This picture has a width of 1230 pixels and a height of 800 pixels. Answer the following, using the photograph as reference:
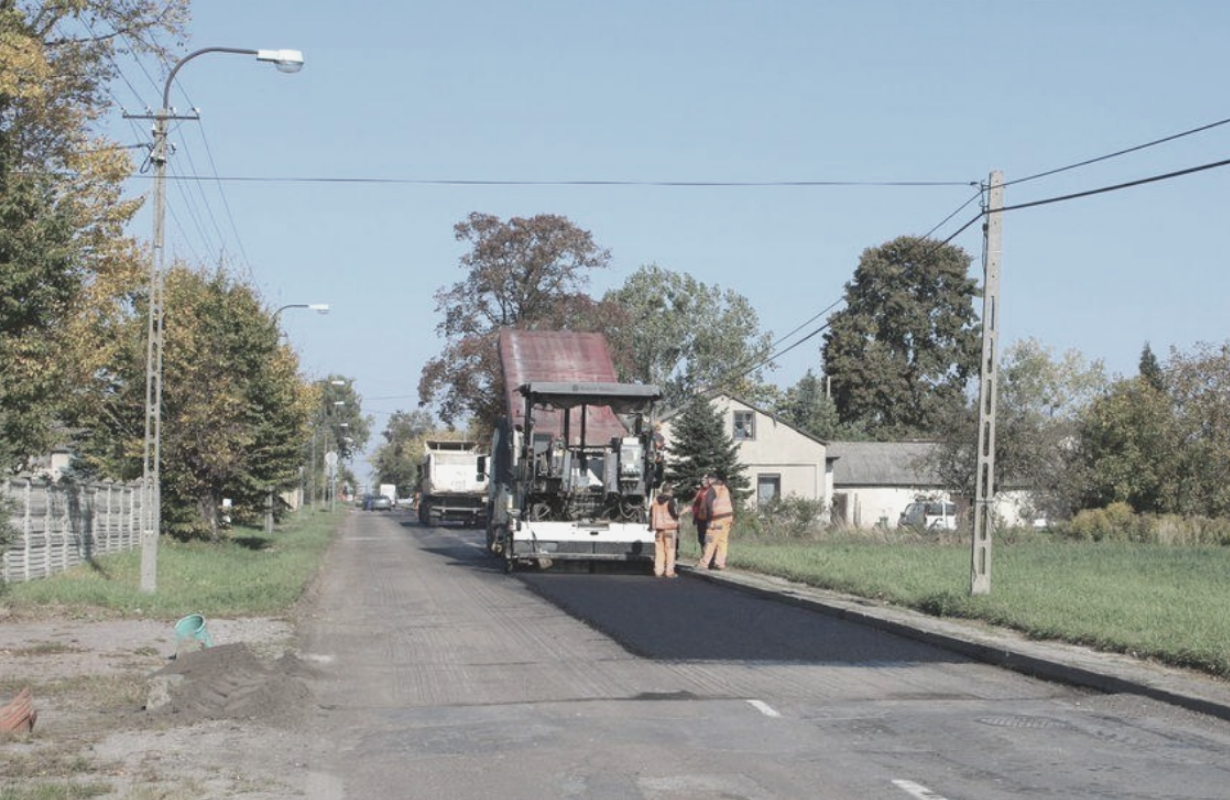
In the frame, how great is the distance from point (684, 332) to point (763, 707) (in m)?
74.6

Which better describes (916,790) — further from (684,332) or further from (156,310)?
(684,332)

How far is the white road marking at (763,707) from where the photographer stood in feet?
34.3

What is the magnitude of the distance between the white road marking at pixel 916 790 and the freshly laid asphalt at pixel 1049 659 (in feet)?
12.1

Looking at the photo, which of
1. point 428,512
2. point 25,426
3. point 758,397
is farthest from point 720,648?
point 758,397

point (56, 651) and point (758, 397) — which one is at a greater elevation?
point (758, 397)

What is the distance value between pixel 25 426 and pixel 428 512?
42335 mm

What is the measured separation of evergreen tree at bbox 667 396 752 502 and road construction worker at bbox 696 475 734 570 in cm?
2292

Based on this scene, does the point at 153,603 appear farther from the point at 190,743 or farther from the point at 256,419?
the point at 256,419

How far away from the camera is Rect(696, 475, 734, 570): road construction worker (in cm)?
2762

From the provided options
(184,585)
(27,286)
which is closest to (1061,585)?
(184,585)

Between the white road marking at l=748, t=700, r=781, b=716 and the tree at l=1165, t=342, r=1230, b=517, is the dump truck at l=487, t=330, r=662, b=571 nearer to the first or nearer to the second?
the white road marking at l=748, t=700, r=781, b=716

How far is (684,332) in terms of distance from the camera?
85000 millimetres

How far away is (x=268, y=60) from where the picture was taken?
1938 centimetres

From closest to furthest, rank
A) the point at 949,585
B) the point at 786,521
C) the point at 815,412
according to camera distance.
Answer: the point at 949,585 → the point at 786,521 → the point at 815,412
